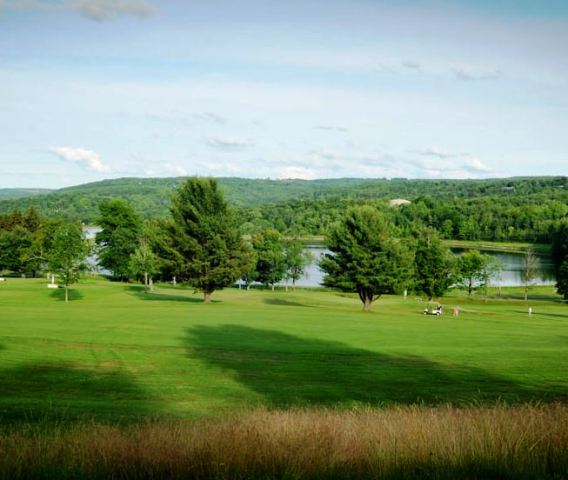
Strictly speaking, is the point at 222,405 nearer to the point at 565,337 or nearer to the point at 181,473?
the point at 181,473

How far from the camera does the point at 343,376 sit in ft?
60.3

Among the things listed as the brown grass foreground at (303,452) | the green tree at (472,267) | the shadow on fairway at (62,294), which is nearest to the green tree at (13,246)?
the shadow on fairway at (62,294)

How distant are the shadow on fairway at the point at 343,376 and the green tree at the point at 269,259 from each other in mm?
78674

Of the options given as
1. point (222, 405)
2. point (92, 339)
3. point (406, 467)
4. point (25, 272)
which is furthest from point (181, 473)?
point (25, 272)

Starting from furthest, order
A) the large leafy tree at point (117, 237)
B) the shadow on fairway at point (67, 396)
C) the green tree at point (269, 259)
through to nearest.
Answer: the green tree at point (269, 259) → the large leafy tree at point (117, 237) → the shadow on fairway at point (67, 396)

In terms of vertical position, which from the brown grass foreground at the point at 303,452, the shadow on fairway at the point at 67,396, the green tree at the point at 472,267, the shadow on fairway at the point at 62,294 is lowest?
the shadow on fairway at the point at 62,294

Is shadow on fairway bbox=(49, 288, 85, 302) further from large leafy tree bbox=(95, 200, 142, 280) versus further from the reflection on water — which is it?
the reflection on water

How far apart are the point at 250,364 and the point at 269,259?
3334 inches

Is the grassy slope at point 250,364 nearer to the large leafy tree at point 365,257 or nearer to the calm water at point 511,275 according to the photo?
the large leafy tree at point 365,257

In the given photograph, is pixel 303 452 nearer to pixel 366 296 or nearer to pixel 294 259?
pixel 366 296

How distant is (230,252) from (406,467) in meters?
43.2

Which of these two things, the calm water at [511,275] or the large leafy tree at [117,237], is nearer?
the large leafy tree at [117,237]

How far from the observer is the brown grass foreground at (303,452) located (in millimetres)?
6805

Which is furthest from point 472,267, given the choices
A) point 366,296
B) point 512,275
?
point 366,296
